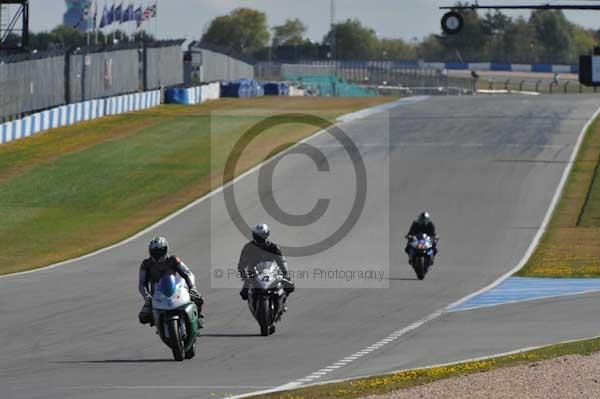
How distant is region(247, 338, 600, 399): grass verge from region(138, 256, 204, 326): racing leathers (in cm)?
309

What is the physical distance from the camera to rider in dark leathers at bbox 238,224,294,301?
64.3 feet

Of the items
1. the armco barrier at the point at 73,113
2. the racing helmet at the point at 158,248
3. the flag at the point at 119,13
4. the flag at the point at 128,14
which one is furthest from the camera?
the flag at the point at 128,14

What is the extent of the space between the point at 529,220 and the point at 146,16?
58.4m

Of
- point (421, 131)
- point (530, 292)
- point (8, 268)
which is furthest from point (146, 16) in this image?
point (530, 292)

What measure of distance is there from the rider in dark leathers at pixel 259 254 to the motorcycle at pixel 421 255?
924 centimetres

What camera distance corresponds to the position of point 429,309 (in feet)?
76.4

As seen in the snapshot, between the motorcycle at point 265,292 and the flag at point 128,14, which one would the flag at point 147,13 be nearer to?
the flag at point 128,14

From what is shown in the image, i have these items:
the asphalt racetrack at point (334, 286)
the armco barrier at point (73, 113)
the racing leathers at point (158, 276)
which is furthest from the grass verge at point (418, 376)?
the armco barrier at point (73, 113)

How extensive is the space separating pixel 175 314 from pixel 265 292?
285cm

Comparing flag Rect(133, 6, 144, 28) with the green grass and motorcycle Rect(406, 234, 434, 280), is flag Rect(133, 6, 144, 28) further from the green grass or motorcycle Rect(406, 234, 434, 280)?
motorcycle Rect(406, 234, 434, 280)

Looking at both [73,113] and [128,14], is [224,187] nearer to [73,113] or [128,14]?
[73,113]

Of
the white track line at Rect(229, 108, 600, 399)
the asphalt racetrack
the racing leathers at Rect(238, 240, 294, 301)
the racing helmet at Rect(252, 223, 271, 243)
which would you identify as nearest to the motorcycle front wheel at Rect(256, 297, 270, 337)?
→ the asphalt racetrack

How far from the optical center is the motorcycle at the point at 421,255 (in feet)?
94.3

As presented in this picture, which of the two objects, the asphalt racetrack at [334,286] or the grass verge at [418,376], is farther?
the asphalt racetrack at [334,286]
